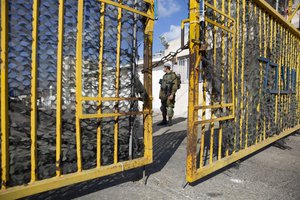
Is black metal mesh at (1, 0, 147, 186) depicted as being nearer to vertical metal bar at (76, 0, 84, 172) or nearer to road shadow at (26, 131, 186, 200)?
vertical metal bar at (76, 0, 84, 172)

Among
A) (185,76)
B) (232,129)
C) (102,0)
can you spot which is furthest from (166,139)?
(185,76)

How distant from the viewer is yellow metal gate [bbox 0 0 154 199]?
4.92ft

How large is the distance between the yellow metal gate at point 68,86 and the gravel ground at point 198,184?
0.94 ft

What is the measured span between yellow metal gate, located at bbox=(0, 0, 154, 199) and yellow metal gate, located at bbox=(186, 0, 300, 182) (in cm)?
54

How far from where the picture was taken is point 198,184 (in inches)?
94.7

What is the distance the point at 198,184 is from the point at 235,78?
144 cm

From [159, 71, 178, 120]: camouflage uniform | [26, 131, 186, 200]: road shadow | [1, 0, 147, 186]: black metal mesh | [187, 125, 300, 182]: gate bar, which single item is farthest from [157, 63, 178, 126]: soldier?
[1, 0, 147, 186]: black metal mesh

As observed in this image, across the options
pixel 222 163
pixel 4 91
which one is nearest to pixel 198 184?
pixel 222 163

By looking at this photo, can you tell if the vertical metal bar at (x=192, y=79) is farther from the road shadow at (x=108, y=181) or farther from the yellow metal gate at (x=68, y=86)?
the road shadow at (x=108, y=181)

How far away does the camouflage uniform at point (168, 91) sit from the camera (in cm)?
628

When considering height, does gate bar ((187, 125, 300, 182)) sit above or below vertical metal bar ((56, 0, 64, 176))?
below

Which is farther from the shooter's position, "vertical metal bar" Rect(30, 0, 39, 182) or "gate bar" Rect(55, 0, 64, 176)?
"gate bar" Rect(55, 0, 64, 176)

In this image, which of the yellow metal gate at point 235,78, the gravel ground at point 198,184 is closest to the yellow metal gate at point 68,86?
the gravel ground at point 198,184

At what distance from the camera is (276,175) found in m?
2.72
